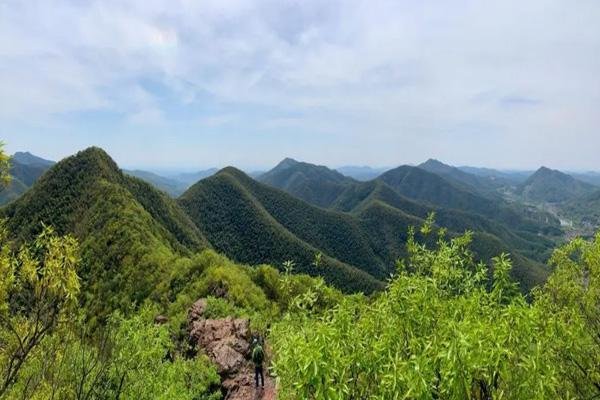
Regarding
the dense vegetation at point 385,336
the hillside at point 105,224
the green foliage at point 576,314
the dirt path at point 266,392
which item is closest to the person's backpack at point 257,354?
the dirt path at point 266,392

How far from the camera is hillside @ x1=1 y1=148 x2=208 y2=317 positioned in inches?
2251

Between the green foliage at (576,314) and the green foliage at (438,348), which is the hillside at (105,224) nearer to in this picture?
the green foliage at (576,314)

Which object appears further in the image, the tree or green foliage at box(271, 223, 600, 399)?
the tree

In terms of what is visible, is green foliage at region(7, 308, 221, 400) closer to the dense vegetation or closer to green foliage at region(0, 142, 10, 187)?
the dense vegetation

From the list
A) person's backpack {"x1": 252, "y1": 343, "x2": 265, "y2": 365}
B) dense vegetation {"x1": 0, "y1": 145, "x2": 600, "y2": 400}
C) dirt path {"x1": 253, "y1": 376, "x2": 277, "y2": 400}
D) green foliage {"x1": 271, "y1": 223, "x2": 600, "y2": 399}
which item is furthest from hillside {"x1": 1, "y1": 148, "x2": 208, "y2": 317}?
green foliage {"x1": 271, "y1": 223, "x2": 600, "y2": 399}

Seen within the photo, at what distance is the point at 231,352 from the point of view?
28.2 metres

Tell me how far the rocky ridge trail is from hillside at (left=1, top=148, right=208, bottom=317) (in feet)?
69.3

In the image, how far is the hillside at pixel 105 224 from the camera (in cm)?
5719

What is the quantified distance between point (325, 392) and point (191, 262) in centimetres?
4625

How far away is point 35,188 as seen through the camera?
4156 inches

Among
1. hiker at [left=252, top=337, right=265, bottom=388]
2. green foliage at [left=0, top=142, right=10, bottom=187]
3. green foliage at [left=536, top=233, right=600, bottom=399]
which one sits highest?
green foliage at [left=0, top=142, right=10, bottom=187]

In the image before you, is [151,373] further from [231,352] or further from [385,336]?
[385,336]

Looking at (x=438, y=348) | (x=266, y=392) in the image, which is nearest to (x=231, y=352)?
(x=266, y=392)

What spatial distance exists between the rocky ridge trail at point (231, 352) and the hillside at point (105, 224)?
21135 millimetres
